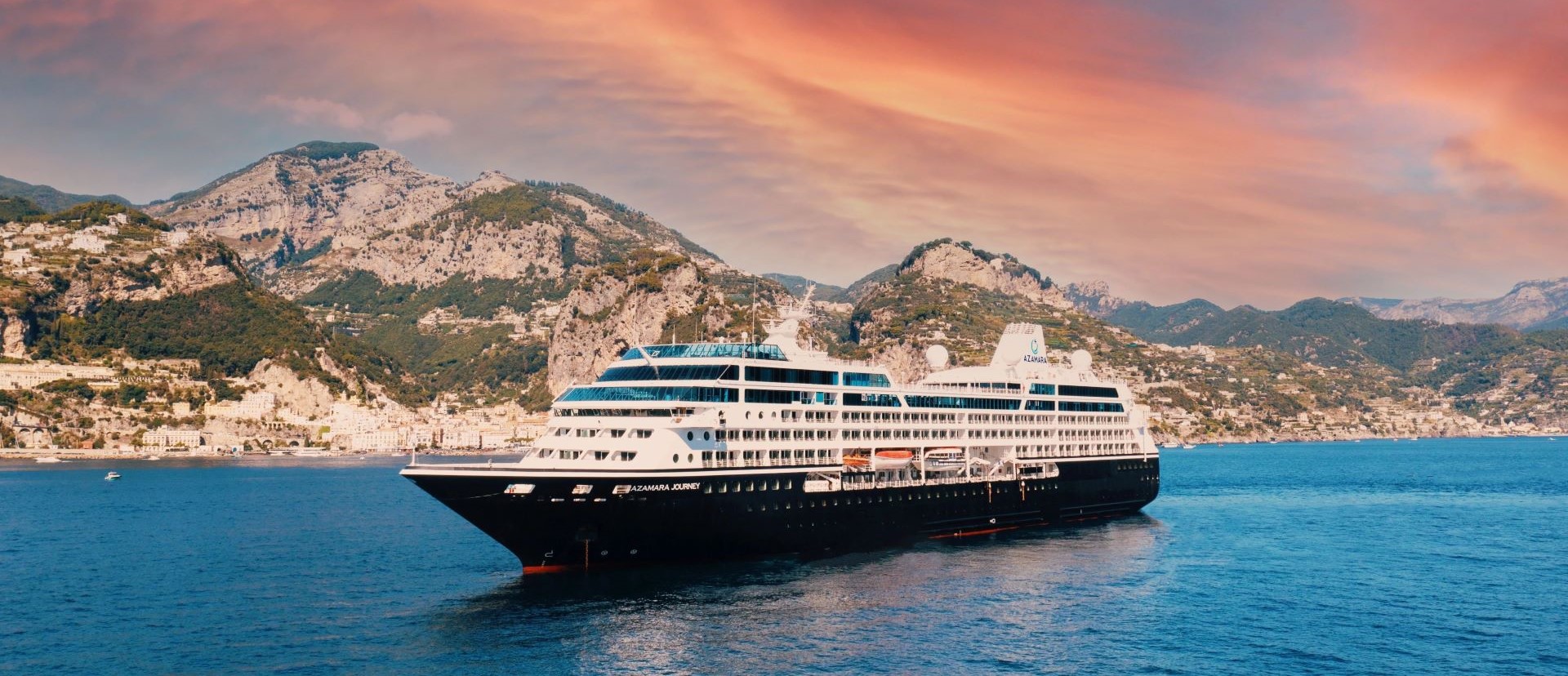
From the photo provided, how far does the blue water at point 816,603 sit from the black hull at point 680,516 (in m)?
1.66

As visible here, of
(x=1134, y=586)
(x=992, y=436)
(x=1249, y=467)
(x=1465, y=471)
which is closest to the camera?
(x=1134, y=586)

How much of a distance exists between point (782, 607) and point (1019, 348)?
47348 mm

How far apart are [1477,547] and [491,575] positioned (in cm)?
7128

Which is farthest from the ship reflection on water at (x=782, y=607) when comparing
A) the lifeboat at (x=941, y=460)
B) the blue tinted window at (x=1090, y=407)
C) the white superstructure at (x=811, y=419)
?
the blue tinted window at (x=1090, y=407)

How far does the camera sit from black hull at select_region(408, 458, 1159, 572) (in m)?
57.4

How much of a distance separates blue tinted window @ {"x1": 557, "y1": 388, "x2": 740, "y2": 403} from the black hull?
4.94 metres

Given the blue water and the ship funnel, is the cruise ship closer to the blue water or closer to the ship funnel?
the blue water

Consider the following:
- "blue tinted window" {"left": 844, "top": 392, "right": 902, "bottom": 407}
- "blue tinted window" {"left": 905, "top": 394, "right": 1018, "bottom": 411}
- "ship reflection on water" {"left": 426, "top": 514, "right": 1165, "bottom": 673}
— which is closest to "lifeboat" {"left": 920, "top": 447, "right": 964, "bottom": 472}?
"blue tinted window" {"left": 905, "top": 394, "right": 1018, "bottom": 411}

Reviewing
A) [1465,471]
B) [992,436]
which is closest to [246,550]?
[992,436]

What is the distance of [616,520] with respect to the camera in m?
58.7

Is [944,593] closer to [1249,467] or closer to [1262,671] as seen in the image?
[1262,671]

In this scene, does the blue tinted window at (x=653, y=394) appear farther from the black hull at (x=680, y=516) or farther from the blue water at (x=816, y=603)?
the blue water at (x=816, y=603)

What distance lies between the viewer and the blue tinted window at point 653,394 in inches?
2493

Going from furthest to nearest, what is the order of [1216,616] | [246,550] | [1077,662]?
[246,550]
[1216,616]
[1077,662]
